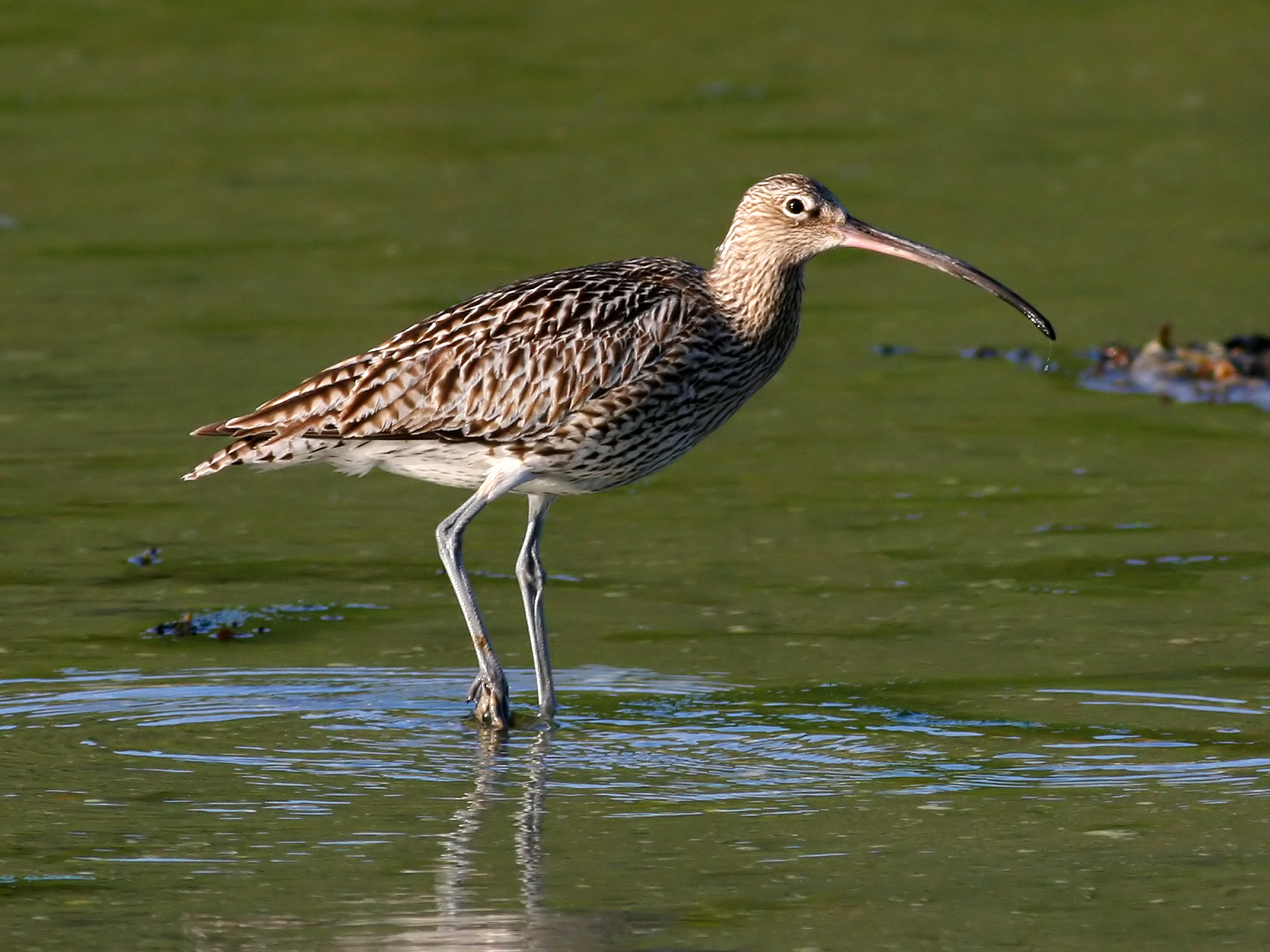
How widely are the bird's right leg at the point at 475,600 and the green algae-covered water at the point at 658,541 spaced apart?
6.6 inches

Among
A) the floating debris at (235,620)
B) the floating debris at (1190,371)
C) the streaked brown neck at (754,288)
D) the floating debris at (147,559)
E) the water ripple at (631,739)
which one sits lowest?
the water ripple at (631,739)

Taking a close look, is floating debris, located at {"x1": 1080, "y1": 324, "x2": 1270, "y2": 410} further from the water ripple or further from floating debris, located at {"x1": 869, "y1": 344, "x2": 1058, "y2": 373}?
the water ripple

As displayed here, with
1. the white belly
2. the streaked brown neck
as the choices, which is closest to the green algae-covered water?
the white belly

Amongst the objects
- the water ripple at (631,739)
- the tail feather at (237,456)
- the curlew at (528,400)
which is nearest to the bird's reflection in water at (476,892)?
the water ripple at (631,739)

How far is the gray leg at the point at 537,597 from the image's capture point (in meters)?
8.66

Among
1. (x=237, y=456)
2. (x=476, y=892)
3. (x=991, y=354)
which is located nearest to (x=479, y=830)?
(x=476, y=892)

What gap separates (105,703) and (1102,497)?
4847 millimetres

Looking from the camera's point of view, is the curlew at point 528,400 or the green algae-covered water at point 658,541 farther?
the curlew at point 528,400

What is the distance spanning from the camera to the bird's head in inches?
375

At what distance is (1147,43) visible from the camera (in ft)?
72.0

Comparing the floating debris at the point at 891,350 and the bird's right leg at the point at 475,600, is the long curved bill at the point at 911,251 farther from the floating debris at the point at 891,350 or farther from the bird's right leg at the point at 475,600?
the floating debris at the point at 891,350

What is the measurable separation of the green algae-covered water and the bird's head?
4.34 ft

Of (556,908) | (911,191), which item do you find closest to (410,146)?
(911,191)

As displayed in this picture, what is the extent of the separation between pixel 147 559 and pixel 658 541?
215cm
